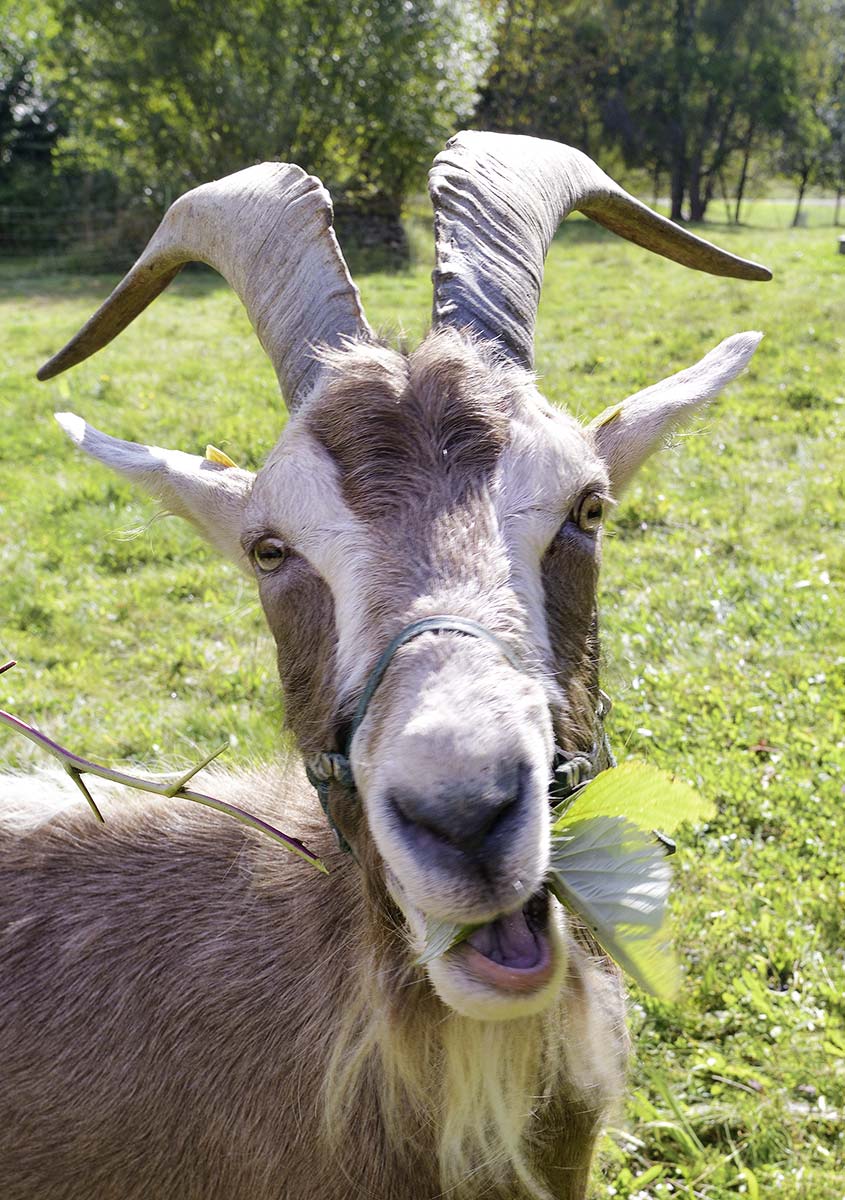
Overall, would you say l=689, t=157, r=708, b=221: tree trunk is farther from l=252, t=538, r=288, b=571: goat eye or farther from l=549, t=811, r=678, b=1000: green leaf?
l=549, t=811, r=678, b=1000: green leaf

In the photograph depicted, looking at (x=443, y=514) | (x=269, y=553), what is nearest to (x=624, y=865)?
(x=443, y=514)

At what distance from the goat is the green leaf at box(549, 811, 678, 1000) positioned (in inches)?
3.2

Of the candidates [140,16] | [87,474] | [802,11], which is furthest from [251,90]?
[802,11]

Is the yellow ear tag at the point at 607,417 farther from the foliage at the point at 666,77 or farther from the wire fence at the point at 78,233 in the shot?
the foliage at the point at 666,77

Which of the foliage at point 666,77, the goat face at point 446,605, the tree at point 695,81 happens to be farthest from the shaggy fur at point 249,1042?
the foliage at point 666,77

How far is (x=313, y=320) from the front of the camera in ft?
8.34

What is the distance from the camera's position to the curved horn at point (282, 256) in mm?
2527

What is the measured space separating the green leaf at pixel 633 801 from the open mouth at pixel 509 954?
245mm

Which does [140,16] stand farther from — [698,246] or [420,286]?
[698,246]

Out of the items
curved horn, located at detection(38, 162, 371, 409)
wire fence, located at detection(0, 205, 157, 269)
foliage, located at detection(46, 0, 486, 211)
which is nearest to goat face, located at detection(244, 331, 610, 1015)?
curved horn, located at detection(38, 162, 371, 409)

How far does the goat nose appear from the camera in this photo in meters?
1.60

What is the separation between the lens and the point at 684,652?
530cm

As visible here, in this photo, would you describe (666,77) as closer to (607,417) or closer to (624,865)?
(607,417)

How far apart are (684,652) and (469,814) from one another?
3.92 m
